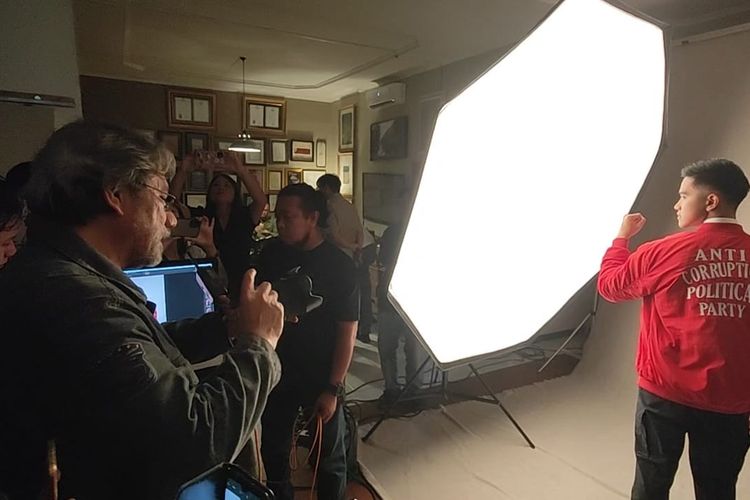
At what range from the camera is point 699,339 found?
1416mm

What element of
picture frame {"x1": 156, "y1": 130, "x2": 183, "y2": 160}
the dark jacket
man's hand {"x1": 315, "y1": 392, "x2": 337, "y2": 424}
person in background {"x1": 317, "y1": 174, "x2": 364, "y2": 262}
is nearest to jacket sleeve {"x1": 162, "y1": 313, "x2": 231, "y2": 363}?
the dark jacket

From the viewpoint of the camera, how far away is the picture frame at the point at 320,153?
5.67 m

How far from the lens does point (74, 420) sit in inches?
23.5

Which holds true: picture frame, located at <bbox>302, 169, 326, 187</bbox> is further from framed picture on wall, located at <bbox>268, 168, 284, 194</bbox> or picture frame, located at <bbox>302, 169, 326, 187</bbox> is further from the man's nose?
the man's nose

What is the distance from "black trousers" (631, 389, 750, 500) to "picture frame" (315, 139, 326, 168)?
465cm

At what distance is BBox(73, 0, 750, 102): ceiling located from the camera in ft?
8.75

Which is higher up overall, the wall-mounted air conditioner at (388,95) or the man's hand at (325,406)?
the wall-mounted air conditioner at (388,95)

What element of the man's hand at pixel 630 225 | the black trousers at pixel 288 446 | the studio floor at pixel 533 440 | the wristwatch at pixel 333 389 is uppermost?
the man's hand at pixel 630 225

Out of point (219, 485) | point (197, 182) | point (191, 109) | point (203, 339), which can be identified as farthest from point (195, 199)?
point (219, 485)

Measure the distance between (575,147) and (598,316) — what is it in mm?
2020

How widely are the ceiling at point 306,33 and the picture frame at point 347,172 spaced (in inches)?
35.2

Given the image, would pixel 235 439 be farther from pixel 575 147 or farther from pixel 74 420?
pixel 575 147

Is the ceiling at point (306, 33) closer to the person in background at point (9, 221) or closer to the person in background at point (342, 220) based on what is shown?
the person in background at point (342, 220)

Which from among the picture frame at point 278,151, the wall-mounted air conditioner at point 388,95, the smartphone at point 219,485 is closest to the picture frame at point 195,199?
the picture frame at point 278,151
